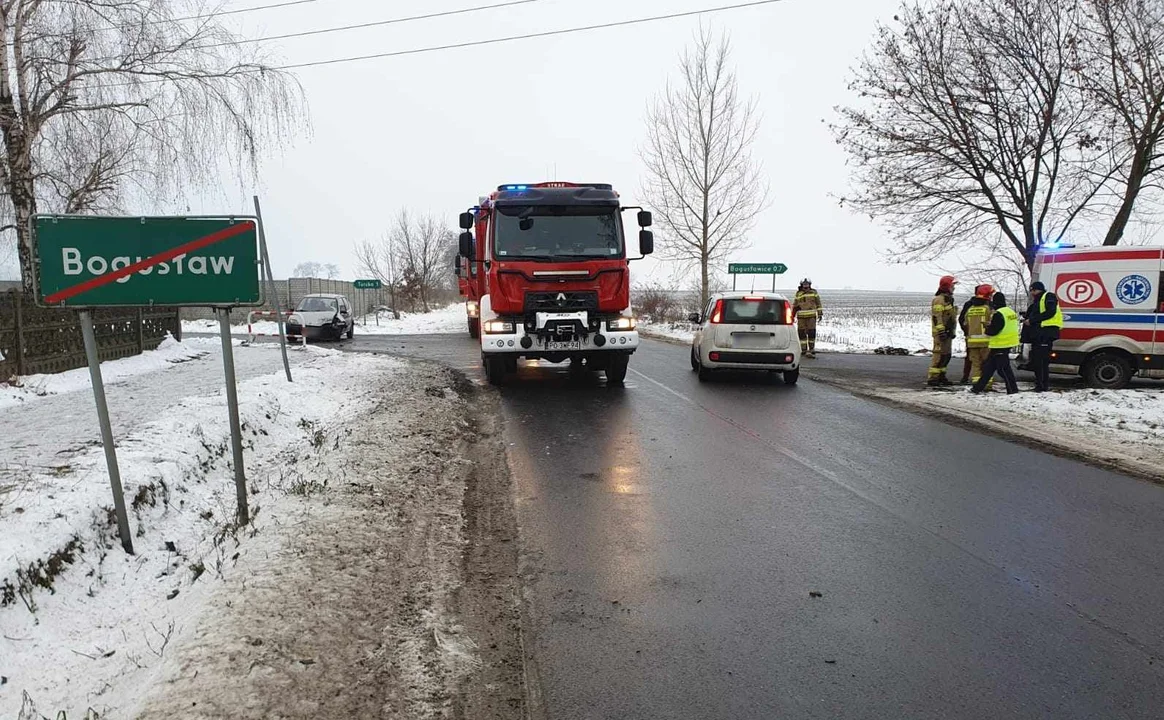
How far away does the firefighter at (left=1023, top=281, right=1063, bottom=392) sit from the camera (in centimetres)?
1119

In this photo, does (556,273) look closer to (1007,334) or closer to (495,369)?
(495,369)

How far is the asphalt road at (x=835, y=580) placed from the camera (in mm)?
2975

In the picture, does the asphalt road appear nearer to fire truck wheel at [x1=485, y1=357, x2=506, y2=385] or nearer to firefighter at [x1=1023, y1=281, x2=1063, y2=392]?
fire truck wheel at [x1=485, y1=357, x2=506, y2=385]

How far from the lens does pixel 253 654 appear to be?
3096mm

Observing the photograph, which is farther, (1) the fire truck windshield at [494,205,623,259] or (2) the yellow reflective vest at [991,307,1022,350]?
(1) the fire truck windshield at [494,205,623,259]

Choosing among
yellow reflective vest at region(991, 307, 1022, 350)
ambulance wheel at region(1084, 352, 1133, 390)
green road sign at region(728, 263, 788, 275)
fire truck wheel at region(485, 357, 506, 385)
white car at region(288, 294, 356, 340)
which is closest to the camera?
yellow reflective vest at region(991, 307, 1022, 350)

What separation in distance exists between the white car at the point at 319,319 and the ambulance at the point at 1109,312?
21.4m

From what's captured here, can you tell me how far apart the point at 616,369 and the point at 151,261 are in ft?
27.9

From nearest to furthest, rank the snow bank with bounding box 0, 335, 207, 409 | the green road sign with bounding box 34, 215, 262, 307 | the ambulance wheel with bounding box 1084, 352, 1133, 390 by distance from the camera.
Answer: the green road sign with bounding box 34, 215, 262, 307 → the snow bank with bounding box 0, 335, 207, 409 → the ambulance wheel with bounding box 1084, 352, 1133, 390

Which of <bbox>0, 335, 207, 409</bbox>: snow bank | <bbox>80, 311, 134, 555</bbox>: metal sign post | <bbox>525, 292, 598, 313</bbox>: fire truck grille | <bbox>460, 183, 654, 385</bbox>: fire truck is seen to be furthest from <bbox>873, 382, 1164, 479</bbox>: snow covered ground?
<bbox>0, 335, 207, 409</bbox>: snow bank

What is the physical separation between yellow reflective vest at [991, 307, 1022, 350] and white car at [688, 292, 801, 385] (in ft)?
9.99

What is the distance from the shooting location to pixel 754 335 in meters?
12.4

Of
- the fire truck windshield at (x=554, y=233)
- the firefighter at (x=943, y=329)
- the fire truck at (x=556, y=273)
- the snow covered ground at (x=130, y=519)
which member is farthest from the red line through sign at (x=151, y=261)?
the firefighter at (x=943, y=329)

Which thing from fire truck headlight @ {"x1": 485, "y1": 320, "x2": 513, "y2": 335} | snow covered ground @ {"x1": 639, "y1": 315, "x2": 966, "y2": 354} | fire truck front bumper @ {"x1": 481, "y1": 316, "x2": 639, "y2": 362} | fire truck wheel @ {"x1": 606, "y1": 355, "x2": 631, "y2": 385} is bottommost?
snow covered ground @ {"x1": 639, "y1": 315, "x2": 966, "y2": 354}
